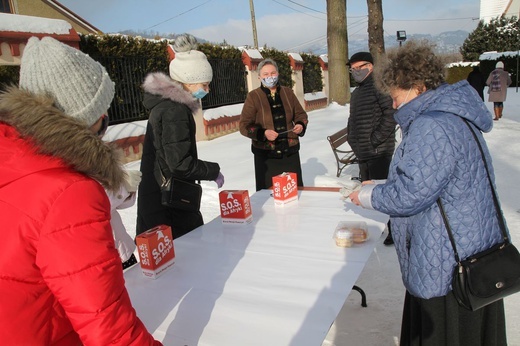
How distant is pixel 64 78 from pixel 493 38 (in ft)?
139

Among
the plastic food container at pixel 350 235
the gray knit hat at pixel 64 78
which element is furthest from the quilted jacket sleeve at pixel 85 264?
the plastic food container at pixel 350 235

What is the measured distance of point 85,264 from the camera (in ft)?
2.82

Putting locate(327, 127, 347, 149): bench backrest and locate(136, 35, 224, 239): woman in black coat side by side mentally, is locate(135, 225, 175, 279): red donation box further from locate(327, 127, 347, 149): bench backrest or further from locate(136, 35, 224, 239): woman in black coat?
locate(327, 127, 347, 149): bench backrest

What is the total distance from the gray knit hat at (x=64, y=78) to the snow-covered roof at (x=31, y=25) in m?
6.44

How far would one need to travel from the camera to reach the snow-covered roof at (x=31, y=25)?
20.5ft

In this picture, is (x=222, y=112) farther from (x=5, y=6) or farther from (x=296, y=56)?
(x=5, y=6)

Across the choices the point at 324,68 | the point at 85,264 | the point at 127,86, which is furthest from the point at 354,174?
the point at 324,68

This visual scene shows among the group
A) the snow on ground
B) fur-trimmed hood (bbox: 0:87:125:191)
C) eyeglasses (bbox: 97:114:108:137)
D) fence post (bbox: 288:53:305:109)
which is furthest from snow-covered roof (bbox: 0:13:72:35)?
fence post (bbox: 288:53:305:109)

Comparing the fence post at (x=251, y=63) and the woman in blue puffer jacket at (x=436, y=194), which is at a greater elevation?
the fence post at (x=251, y=63)

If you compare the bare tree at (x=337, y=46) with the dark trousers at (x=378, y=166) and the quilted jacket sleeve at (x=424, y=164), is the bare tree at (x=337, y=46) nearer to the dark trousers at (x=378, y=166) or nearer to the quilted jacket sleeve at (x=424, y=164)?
the dark trousers at (x=378, y=166)

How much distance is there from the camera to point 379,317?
2.56 meters

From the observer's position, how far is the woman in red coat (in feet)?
2.79

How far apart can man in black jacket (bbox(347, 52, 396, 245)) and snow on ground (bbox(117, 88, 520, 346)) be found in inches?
29.8

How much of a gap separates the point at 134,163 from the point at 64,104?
739 cm
